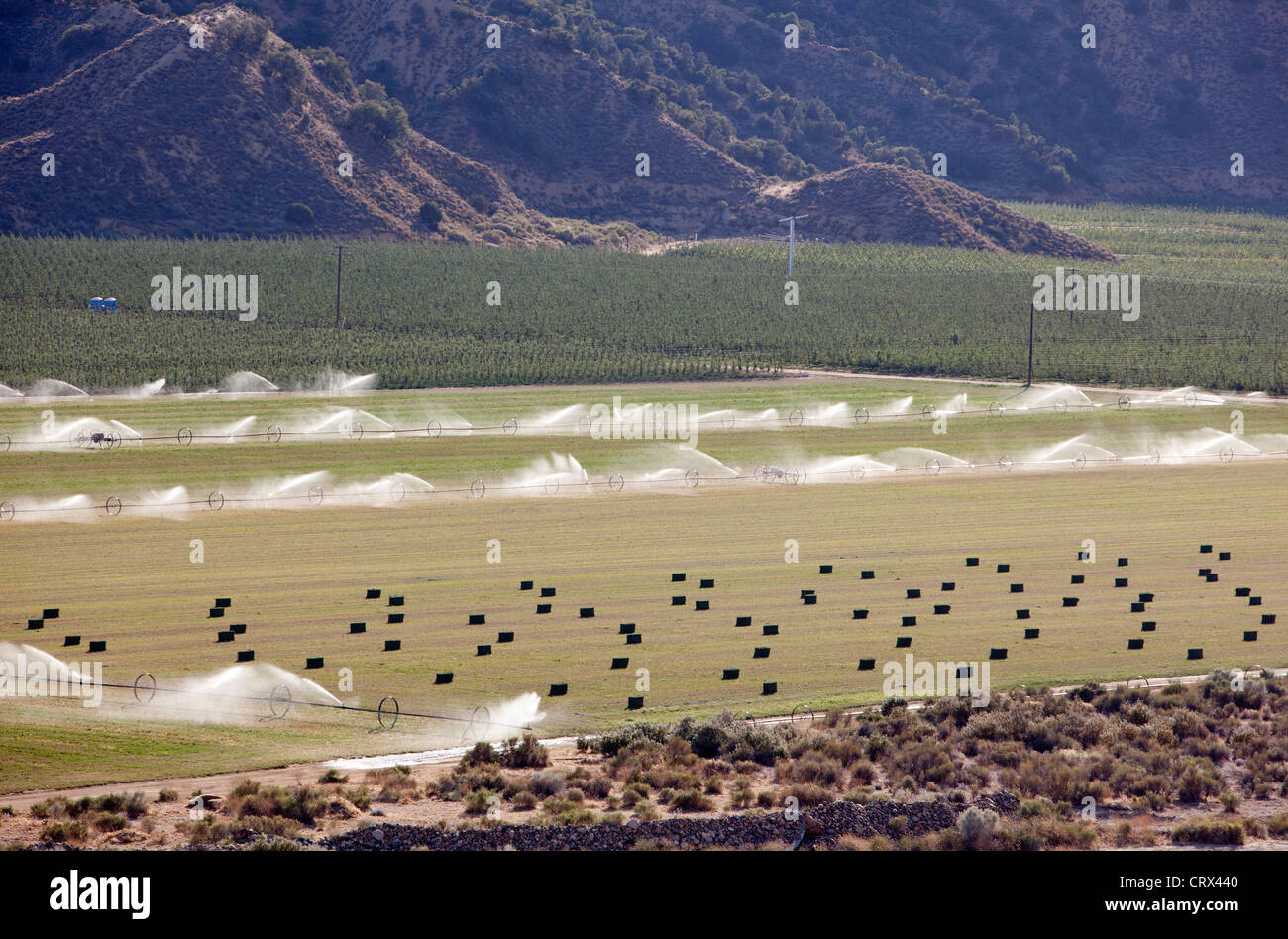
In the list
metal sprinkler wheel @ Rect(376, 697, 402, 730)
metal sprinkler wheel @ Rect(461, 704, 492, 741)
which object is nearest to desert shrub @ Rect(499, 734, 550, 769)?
metal sprinkler wheel @ Rect(461, 704, 492, 741)

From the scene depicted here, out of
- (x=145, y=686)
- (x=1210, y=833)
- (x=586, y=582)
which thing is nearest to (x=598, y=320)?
(x=586, y=582)

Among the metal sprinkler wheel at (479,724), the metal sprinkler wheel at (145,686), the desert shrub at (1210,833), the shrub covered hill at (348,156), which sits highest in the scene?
the shrub covered hill at (348,156)

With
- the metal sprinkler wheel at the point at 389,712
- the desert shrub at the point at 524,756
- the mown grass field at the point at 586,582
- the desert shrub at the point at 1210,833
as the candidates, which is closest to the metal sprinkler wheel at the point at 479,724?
the mown grass field at the point at 586,582

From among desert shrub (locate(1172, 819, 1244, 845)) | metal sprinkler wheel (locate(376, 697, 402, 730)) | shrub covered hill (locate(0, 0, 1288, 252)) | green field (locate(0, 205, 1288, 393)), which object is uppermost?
shrub covered hill (locate(0, 0, 1288, 252))

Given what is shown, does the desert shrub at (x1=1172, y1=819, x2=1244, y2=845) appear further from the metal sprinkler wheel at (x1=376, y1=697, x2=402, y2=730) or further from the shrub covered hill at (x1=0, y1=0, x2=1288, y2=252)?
the shrub covered hill at (x1=0, y1=0, x2=1288, y2=252)

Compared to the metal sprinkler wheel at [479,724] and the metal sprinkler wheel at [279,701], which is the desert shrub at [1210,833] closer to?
the metal sprinkler wheel at [479,724]

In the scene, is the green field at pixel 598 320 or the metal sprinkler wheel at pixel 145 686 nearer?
the metal sprinkler wheel at pixel 145 686
